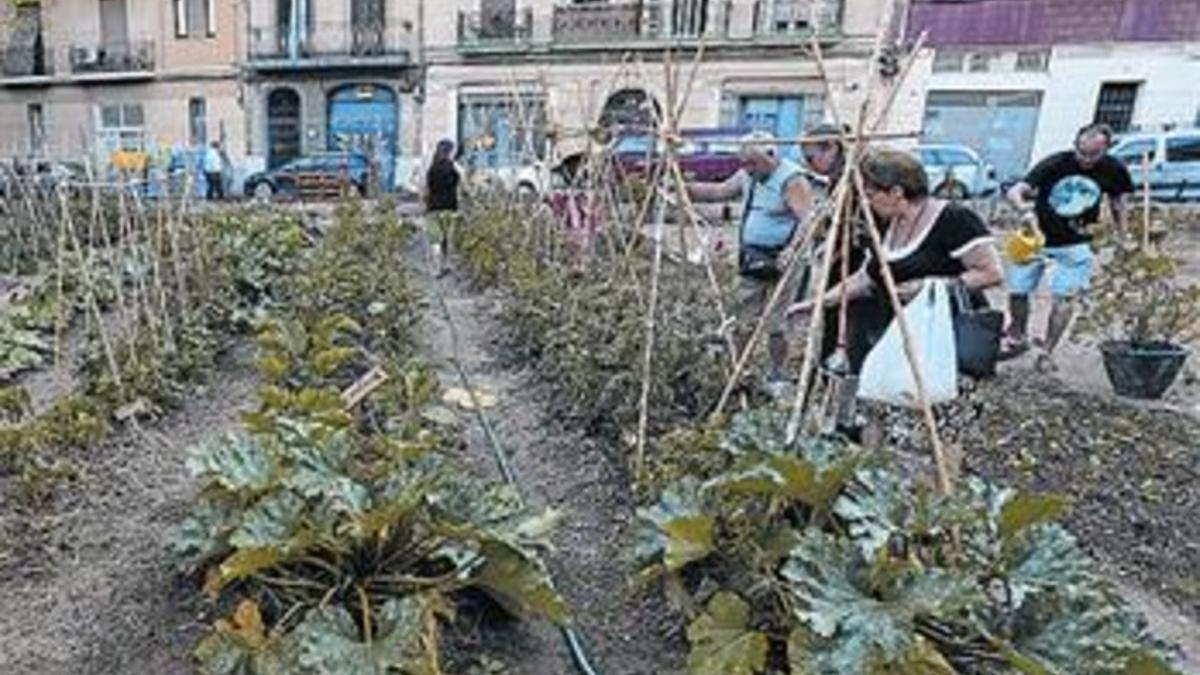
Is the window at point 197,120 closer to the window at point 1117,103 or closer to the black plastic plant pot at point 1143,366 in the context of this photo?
the window at point 1117,103

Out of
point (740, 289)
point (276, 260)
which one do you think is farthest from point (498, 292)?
point (740, 289)

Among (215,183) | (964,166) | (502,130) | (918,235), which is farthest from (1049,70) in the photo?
(918,235)

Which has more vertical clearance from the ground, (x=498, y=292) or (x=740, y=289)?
(x=740, y=289)

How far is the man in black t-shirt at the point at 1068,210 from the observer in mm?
5918

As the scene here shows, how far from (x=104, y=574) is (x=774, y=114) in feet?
72.8

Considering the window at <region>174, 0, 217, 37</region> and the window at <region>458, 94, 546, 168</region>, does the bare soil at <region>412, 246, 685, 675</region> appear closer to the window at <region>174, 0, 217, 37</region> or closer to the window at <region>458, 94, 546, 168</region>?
the window at <region>458, 94, 546, 168</region>

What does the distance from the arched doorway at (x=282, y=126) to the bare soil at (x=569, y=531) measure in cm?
2304

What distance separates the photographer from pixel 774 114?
78.1 ft

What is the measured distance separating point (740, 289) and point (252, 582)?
10.5ft

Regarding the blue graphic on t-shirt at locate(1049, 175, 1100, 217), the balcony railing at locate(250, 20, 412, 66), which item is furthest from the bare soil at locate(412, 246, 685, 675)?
the balcony railing at locate(250, 20, 412, 66)

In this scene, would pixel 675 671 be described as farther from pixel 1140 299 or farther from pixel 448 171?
pixel 448 171

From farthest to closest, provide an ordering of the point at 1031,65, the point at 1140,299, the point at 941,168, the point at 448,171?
the point at 1031,65
the point at 941,168
the point at 448,171
the point at 1140,299

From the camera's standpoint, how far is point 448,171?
1029 centimetres

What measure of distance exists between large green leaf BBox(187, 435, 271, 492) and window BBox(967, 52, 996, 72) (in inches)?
1048
